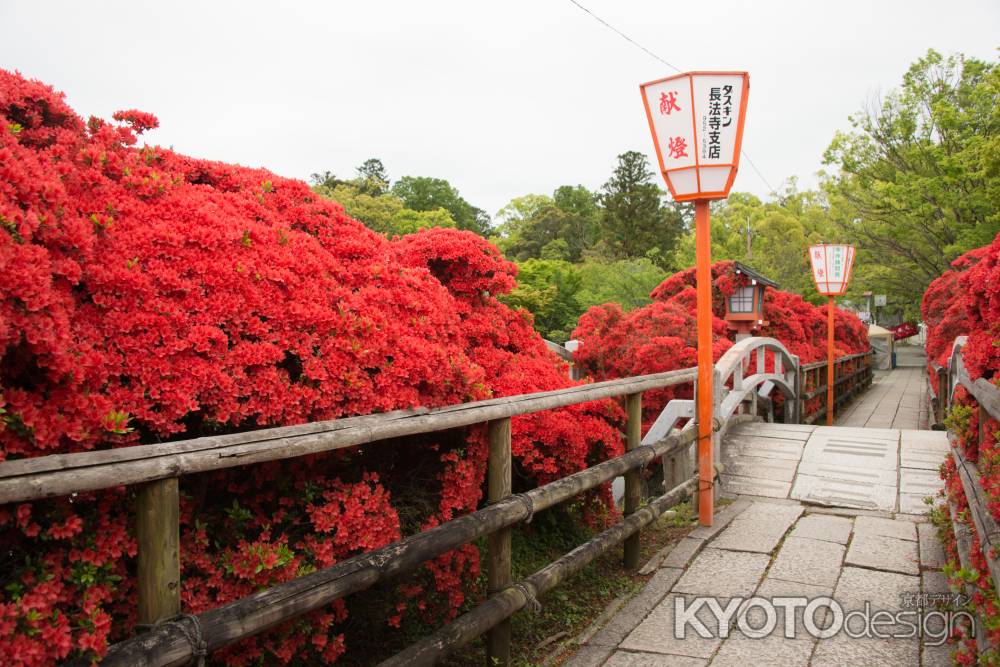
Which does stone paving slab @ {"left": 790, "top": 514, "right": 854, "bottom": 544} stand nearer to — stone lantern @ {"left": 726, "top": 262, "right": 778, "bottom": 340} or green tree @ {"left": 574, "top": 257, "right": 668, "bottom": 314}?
stone lantern @ {"left": 726, "top": 262, "right": 778, "bottom": 340}

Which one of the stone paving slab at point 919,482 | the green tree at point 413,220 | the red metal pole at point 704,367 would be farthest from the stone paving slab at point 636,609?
the green tree at point 413,220

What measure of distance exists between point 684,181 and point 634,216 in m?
40.5

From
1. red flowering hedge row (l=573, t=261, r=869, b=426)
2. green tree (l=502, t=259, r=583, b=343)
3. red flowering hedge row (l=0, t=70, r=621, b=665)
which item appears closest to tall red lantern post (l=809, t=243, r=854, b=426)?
red flowering hedge row (l=573, t=261, r=869, b=426)

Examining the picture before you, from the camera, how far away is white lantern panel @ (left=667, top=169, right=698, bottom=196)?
14.5 feet

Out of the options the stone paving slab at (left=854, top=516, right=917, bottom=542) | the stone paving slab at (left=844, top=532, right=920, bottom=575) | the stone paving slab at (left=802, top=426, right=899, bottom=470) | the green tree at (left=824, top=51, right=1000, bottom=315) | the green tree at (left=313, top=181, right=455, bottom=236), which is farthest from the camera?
the green tree at (left=313, top=181, right=455, bottom=236)

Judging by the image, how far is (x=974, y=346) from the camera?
12.5ft

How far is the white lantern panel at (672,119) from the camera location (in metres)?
4.34

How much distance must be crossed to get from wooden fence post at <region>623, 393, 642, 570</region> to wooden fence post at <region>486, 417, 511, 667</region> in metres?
1.20

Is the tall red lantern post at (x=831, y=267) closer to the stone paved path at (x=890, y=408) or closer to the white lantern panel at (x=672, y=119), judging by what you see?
the stone paved path at (x=890, y=408)

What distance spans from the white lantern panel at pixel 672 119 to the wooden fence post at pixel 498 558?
8.01ft

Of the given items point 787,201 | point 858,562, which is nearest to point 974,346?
point 858,562

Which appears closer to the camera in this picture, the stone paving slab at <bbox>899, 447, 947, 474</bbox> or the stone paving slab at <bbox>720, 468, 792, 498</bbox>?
the stone paving slab at <bbox>720, 468, 792, 498</bbox>

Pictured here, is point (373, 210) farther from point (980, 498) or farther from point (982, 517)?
point (982, 517)

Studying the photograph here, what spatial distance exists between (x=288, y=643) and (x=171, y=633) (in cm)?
63
